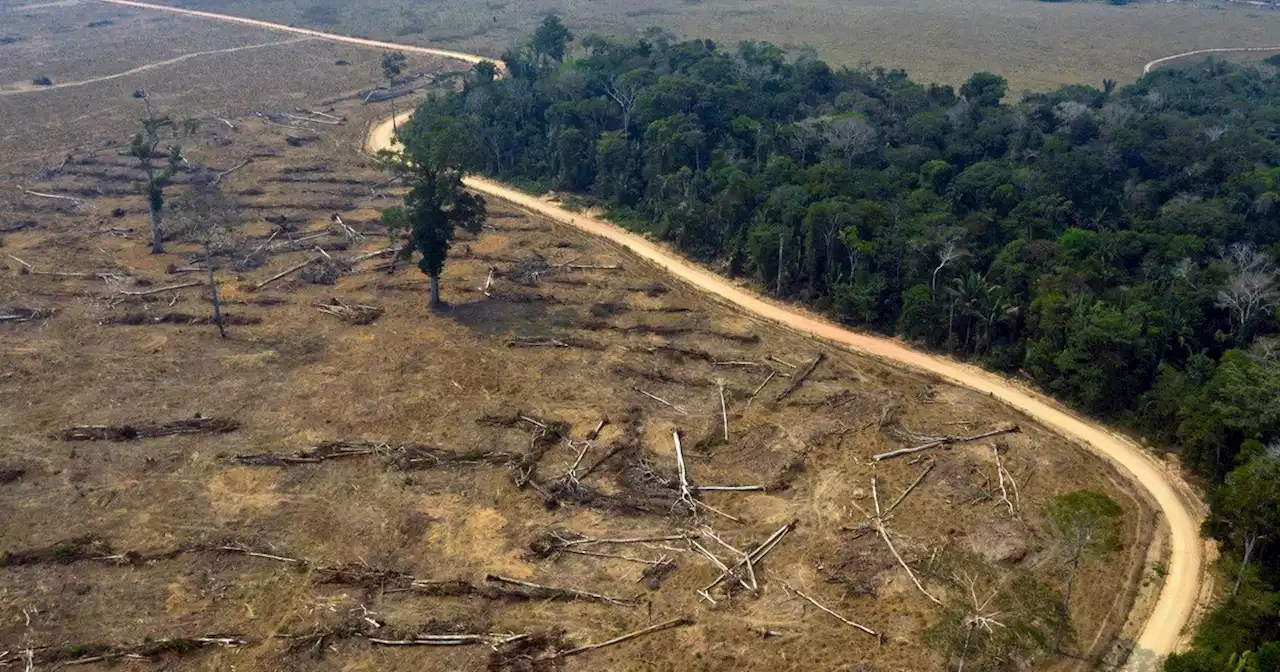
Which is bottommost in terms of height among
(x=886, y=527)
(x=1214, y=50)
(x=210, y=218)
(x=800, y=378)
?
(x=886, y=527)

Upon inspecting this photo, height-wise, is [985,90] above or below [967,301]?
above

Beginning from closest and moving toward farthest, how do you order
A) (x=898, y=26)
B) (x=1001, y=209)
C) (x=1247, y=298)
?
(x=1247, y=298), (x=1001, y=209), (x=898, y=26)

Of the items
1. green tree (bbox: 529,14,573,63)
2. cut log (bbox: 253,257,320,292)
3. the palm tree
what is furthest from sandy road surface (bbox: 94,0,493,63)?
the palm tree

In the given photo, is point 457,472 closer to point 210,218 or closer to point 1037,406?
point 1037,406

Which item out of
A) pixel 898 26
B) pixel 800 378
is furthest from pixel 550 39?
pixel 898 26

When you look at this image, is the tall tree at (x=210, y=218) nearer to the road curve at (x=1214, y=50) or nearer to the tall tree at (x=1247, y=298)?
the tall tree at (x=1247, y=298)

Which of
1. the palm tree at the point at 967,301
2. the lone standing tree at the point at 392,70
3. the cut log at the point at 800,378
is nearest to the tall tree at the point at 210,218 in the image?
the lone standing tree at the point at 392,70

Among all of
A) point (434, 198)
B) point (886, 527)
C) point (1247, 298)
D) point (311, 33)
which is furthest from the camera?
point (311, 33)

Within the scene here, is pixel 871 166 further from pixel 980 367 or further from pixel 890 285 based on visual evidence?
pixel 980 367

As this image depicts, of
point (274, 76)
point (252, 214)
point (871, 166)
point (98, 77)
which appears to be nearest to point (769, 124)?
point (871, 166)
